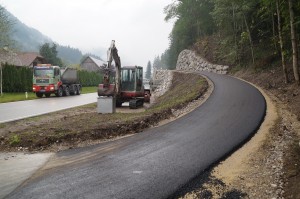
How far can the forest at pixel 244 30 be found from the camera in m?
24.0

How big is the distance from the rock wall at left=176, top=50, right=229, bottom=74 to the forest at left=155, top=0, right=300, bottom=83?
1.21 metres

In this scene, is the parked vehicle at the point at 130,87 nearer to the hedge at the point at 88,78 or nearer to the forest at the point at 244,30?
the forest at the point at 244,30

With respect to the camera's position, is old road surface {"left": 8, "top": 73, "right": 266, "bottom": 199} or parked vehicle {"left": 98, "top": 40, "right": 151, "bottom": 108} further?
parked vehicle {"left": 98, "top": 40, "right": 151, "bottom": 108}

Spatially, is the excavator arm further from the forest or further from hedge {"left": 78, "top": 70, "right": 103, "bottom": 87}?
hedge {"left": 78, "top": 70, "right": 103, "bottom": 87}

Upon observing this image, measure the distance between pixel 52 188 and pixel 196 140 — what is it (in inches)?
214

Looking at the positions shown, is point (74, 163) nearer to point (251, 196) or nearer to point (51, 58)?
point (251, 196)

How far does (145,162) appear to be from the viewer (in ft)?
28.0

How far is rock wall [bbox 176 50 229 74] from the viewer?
4713cm

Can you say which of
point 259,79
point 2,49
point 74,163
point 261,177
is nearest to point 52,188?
point 74,163

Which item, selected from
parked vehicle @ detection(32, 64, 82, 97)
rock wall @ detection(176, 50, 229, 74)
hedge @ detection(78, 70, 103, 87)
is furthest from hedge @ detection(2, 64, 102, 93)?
rock wall @ detection(176, 50, 229, 74)


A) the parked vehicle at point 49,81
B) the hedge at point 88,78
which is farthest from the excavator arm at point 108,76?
the hedge at point 88,78

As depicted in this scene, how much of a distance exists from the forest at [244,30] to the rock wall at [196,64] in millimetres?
1208

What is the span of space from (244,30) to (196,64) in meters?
16.0

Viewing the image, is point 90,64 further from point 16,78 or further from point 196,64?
point 16,78
